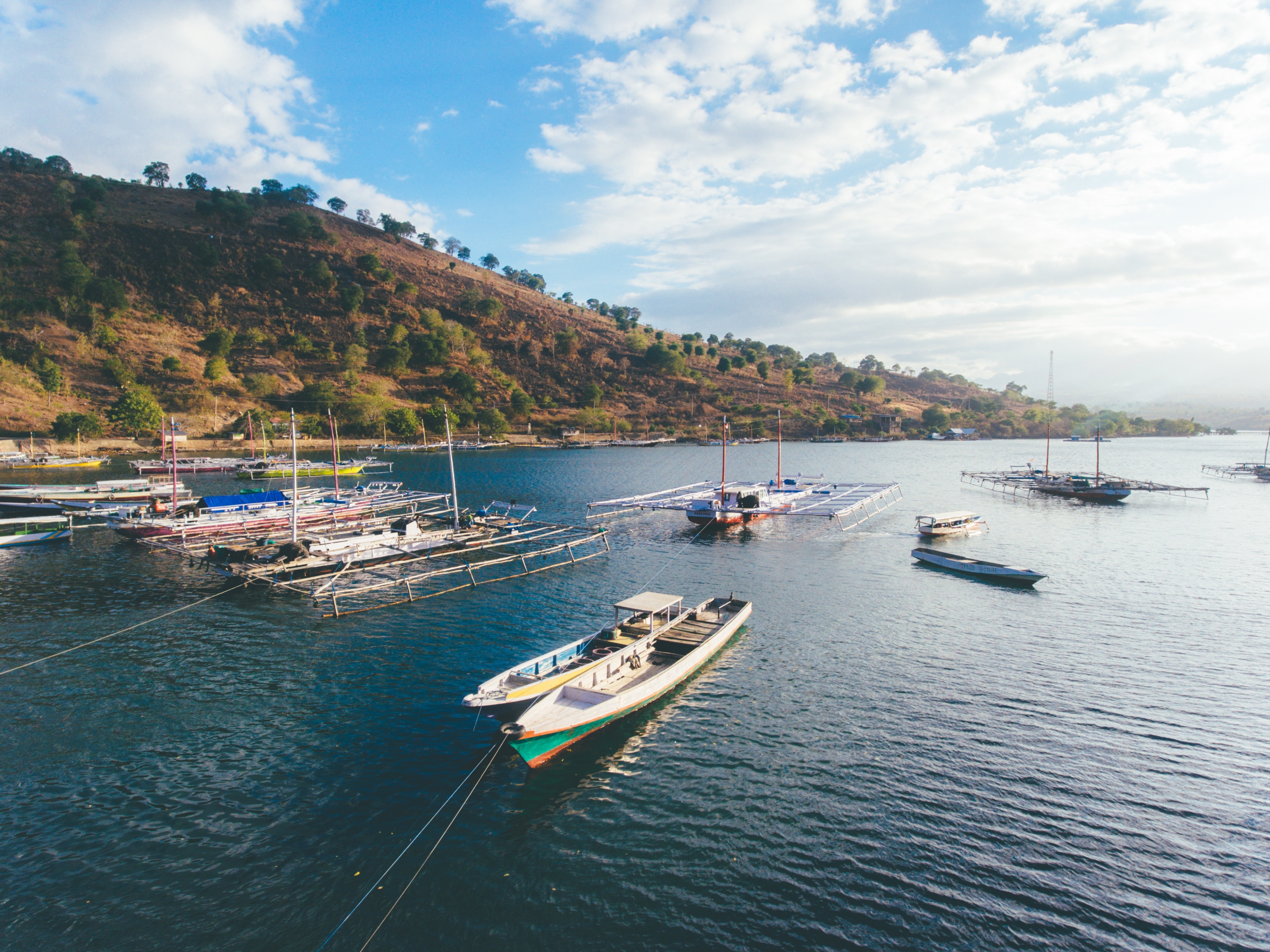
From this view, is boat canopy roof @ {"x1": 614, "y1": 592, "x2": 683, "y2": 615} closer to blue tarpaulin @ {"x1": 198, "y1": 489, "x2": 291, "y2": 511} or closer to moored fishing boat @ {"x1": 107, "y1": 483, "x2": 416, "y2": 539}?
moored fishing boat @ {"x1": 107, "y1": 483, "x2": 416, "y2": 539}

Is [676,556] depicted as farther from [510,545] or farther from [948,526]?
[948,526]

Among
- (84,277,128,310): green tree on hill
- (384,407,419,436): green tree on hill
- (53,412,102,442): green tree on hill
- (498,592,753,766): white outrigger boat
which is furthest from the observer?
(84,277,128,310): green tree on hill

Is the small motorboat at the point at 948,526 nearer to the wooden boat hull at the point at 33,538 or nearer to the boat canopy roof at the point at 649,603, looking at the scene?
the boat canopy roof at the point at 649,603

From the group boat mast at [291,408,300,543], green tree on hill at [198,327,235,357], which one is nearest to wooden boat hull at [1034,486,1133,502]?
boat mast at [291,408,300,543]

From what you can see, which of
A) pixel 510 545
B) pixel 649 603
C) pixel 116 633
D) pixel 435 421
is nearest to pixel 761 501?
pixel 510 545

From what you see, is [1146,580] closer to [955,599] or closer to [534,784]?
[955,599]

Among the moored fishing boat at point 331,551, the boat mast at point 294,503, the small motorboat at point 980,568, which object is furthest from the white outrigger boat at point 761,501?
the boat mast at point 294,503
